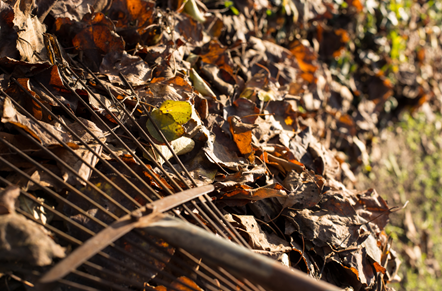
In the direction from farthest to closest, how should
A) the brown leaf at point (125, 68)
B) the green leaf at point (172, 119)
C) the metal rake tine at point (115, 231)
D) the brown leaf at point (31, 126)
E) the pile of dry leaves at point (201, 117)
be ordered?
1. the brown leaf at point (125, 68)
2. the green leaf at point (172, 119)
3. the pile of dry leaves at point (201, 117)
4. the brown leaf at point (31, 126)
5. the metal rake tine at point (115, 231)

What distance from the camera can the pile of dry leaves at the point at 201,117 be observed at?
3.78 feet

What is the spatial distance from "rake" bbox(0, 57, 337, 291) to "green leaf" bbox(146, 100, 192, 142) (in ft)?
0.14

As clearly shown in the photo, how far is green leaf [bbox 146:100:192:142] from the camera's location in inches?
49.3

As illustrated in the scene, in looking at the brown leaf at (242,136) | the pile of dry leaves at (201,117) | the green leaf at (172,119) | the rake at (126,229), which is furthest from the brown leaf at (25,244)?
the brown leaf at (242,136)

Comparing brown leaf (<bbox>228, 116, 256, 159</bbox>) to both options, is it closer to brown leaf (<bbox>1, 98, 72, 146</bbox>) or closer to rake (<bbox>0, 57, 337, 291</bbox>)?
rake (<bbox>0, 57, 337, 291</bbox>)

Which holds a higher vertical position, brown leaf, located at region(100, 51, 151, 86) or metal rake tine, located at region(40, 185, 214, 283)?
brown leaf, located at region(100, 51, 151, 86)

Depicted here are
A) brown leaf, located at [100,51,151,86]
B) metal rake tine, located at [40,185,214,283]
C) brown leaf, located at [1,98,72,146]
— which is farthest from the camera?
brown leaf, located at [100,51,151,86]

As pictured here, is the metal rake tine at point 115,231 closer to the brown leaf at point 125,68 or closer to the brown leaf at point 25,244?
the brown leaf at point 25,244

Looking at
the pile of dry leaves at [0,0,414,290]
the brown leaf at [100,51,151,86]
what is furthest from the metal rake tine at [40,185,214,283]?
the brown leaf at [100,51,151,86]

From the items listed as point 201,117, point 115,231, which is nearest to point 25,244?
point 115,231

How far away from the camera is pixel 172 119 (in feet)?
4.14

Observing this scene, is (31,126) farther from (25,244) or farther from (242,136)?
(242,136)

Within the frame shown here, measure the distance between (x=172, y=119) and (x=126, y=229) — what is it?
20.6 inches

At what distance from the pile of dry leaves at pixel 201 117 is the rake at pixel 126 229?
3 centimetres
